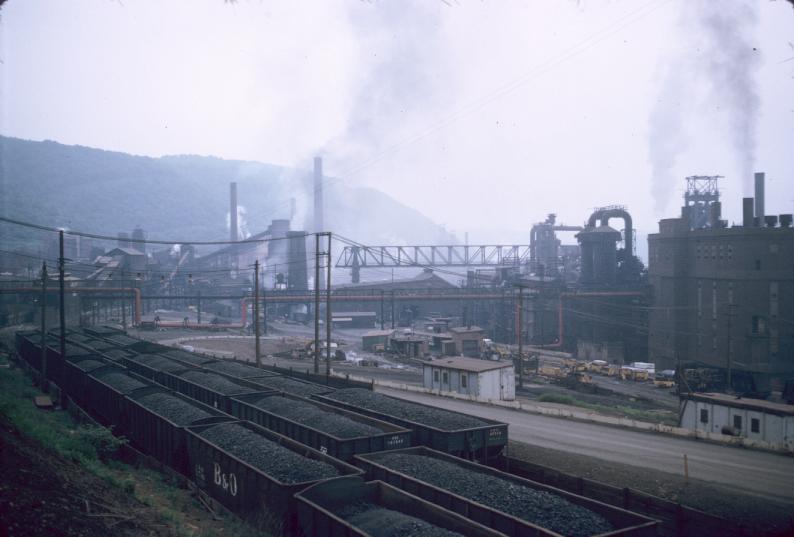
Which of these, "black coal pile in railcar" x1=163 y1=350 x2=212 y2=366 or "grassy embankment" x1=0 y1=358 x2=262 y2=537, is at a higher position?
"black coal pile in railcar" x1=163 y1=350 x2=212 y2=366

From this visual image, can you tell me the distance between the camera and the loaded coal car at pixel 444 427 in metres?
12.9

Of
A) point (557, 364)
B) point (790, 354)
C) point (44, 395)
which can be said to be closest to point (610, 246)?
point (557, 364)

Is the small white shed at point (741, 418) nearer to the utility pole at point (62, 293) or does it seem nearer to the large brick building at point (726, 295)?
the large brick building at point (726, 295)

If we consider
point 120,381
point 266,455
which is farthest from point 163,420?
point 120,381

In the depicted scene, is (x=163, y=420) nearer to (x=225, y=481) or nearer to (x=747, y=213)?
(x=225, y=481)

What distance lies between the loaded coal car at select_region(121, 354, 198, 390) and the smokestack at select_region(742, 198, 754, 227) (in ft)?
120

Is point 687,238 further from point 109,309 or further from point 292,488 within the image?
point 109,309

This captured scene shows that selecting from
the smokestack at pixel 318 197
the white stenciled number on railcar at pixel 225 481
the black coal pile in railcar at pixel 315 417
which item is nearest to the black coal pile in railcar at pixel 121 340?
the black coal pile in railcar at pixel 315 417

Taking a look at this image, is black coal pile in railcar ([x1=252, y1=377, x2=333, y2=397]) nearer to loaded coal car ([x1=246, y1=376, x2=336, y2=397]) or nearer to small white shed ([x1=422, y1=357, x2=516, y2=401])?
loaded coal car ([x1=246, y1=376, x2=336, y2=397])

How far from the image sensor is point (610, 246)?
175ft

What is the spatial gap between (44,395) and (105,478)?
14147mm

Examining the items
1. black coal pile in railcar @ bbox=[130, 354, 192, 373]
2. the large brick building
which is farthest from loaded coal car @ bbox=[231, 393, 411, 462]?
the large brick building

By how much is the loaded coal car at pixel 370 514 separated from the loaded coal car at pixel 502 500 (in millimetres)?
544

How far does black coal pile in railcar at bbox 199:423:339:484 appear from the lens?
32.9 feet
